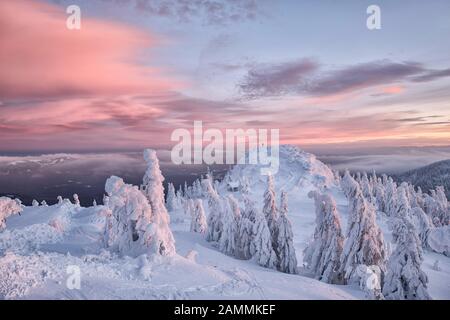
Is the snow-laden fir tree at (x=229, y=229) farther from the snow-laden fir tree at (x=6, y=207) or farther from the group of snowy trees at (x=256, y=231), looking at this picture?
the snow-laden fir tree at (x=6, y=207)

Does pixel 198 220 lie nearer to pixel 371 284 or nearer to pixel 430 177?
pixel 371 284

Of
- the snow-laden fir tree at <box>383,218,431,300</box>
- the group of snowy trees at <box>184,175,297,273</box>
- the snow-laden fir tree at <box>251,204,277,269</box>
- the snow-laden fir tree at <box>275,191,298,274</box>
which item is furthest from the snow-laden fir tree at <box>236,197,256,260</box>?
the snow-laden fir tree at <box>383,218,431,300</box>

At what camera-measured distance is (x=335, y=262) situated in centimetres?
2588

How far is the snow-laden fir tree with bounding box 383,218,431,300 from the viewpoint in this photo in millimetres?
18516

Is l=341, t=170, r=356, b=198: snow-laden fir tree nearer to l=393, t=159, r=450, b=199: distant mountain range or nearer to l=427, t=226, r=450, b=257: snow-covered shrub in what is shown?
l=427, t=226, r=450, b=257: snow-covered shrub

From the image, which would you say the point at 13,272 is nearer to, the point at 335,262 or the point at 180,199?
the point at 335,262

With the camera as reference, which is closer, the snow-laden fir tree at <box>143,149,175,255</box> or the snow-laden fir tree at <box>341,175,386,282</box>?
the snow-laden fir tree at <box>143,149,175,255</box>

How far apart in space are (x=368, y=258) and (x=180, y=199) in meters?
73.7

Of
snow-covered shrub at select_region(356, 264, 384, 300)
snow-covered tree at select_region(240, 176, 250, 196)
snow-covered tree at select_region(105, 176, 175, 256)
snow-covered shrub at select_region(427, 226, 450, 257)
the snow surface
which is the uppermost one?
snow-covered tree at select_region(105, 176, 175, 256)

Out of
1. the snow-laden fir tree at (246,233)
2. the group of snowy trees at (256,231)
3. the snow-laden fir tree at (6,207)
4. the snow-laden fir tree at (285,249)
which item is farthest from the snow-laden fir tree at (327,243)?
the snow-laden fir tree at (6,207)

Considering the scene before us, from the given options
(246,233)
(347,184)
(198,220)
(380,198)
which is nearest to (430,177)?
(380,198)

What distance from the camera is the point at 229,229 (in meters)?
35.0

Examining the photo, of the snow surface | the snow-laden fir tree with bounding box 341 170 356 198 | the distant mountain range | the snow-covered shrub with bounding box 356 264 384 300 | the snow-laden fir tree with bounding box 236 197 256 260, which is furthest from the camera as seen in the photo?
the distant mountain range

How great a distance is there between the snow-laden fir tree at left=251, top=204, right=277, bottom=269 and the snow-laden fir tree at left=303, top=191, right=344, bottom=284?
312cm
